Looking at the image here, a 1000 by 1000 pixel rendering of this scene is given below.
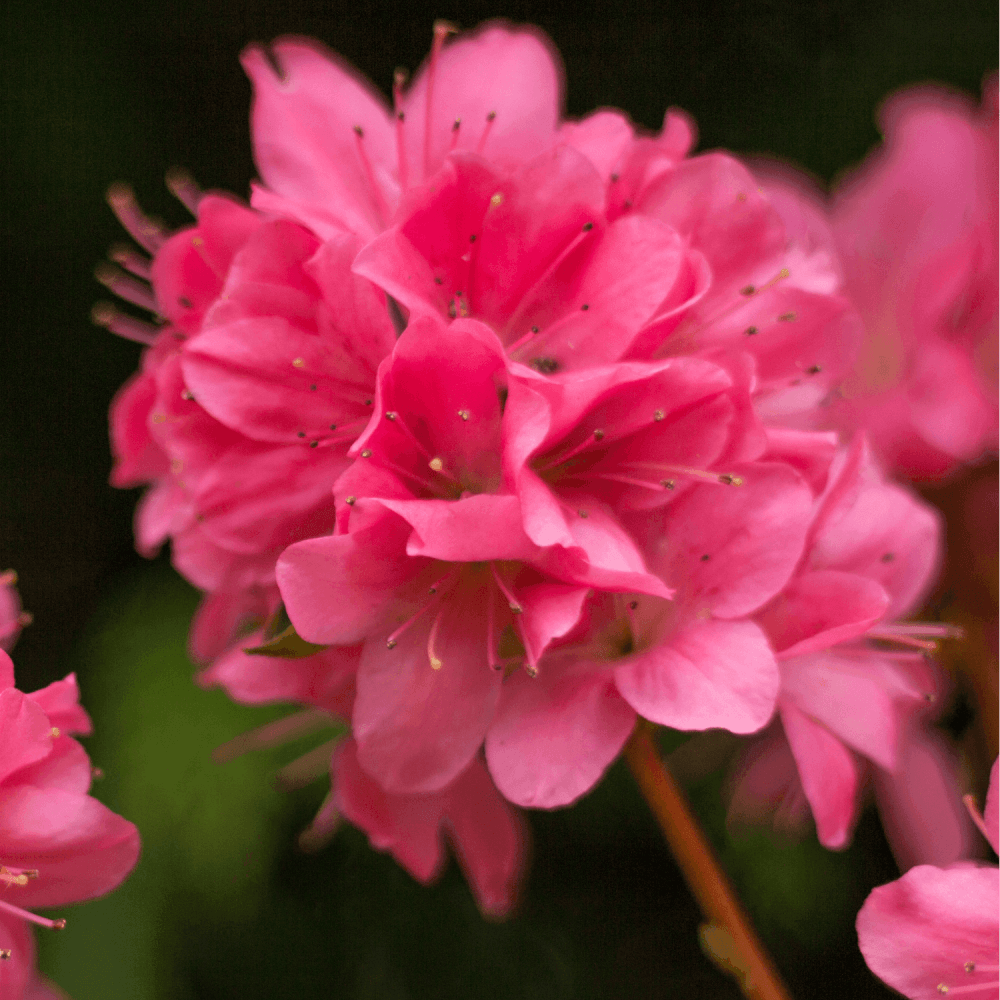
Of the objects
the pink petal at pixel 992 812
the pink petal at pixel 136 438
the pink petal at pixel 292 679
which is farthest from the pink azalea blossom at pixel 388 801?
the pink petal at pixel 992 812

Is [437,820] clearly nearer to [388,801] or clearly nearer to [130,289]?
[388,801]

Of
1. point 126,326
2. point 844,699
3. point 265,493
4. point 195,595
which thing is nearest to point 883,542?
point 844,699

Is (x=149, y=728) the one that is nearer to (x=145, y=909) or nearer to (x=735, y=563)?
(x=145, y=909)

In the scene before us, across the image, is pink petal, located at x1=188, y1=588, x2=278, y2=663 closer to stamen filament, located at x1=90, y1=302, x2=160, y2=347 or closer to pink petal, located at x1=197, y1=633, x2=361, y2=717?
pink petal, located at x1=197, y1=633, x2=361, y2=717

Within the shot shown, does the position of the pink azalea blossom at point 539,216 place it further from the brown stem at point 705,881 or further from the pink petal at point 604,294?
the brown stem at point 705,881

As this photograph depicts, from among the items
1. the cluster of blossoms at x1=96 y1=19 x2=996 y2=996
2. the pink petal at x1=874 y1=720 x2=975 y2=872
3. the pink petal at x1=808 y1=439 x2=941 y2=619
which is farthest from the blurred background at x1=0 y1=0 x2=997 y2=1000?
the cluster of blossoms at x1=96 y1=19 x2=996 y2=996

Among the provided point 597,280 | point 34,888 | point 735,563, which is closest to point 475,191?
point 597,280
